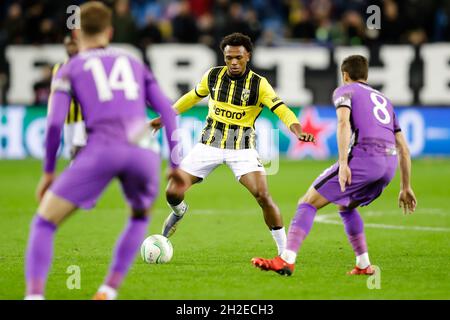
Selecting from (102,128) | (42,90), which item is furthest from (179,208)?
(42,90)

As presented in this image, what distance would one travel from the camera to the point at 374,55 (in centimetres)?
1970

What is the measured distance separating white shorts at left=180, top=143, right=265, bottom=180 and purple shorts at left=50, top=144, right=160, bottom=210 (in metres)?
3.01

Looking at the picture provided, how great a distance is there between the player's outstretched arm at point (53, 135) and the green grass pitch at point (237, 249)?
4.10 ft

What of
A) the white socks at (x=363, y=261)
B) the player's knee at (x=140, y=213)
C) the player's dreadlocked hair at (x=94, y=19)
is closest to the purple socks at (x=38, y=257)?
the player's knee at (x=140, y=213)

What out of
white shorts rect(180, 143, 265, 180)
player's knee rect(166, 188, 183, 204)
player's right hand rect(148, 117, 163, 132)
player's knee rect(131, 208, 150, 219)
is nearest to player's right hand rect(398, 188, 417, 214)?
white shorts rect(180, 143, 265, 180)

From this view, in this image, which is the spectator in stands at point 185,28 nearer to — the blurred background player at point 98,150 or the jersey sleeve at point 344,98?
the jersey sleeve at point 344,98

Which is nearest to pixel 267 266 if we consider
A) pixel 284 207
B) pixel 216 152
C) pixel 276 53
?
pixel 216 152

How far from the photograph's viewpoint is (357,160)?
7.99 meters

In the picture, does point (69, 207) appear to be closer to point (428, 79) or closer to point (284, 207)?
point (284, 207)

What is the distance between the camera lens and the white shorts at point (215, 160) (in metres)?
9.23

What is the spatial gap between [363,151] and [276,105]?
4.45ft

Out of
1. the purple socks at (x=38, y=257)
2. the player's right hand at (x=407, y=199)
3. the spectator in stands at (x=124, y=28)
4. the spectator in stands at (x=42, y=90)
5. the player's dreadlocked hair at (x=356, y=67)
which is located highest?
the spectator in stands at (x=124, y=28)
